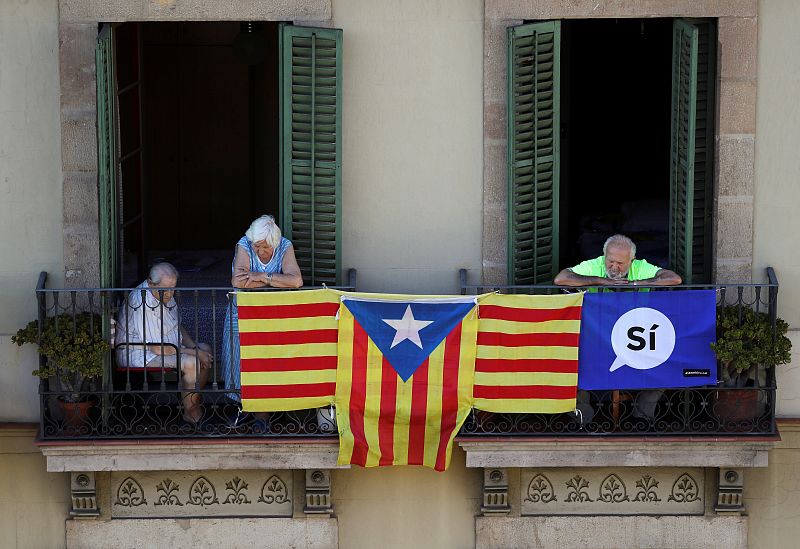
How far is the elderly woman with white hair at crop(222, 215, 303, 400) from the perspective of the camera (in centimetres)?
1161

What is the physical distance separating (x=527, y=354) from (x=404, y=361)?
82cm

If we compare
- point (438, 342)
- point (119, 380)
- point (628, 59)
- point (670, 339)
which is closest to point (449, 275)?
point (438, 342)

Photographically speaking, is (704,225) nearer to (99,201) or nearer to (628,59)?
(99,201)

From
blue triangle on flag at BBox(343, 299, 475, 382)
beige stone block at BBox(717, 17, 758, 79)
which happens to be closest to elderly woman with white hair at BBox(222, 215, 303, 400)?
blue triangle on flag at BBox(343, 299, 475, 382)

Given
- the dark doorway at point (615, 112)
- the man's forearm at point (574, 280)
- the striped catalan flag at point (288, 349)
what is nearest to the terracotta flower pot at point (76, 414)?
the striped catalan flag at point (288, 349)

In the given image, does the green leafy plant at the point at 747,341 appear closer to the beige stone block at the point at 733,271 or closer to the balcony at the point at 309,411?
the balcony at the point at 309,411

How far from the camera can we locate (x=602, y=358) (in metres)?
11.7

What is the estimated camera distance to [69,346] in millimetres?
11617

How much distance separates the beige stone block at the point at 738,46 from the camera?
1185 cm

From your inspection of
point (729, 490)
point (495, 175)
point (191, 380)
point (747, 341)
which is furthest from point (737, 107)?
point (191, 380)

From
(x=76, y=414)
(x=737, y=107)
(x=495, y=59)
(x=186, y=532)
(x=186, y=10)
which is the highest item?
(x=186, y=10)

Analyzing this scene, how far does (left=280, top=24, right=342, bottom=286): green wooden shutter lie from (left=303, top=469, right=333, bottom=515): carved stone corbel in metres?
1.33

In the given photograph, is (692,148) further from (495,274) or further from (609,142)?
(609,142)

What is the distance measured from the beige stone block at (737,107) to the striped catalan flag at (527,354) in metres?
1.63
